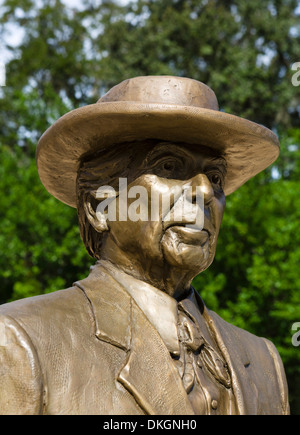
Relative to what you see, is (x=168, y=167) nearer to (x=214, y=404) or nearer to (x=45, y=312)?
(x=45, y=312)

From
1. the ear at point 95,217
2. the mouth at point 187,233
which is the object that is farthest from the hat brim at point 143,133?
the mouth at point 187,233

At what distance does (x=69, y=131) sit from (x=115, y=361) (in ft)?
3.30

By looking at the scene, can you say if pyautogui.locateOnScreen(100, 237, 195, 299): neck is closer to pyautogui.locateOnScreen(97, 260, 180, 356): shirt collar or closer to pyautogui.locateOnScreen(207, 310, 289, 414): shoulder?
pyautogui.locateOnScreen(97, 260, 180, 356): shirt collar

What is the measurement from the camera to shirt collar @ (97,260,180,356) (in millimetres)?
3109

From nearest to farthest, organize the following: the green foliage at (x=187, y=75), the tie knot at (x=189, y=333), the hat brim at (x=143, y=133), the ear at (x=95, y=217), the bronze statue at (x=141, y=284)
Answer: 1. the bronze statue at (x=141, y=284)
2. the hat brim at (x=143, y=133)
3. the tie knot at (x=189, y=333)
4. the ear at (x=95, y=217)
5. the green foliage at (x=187, y=75)

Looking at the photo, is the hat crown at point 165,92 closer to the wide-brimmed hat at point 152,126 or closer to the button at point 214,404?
the wide-brimmed hat at point 152,126

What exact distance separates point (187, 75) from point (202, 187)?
54.1ft

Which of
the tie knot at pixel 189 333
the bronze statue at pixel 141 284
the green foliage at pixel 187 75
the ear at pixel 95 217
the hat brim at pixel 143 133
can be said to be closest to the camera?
the bronze statue at pixel 141 284

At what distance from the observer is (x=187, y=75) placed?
1927cm

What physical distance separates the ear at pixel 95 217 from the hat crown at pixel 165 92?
484 mm

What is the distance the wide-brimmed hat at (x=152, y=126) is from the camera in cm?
305

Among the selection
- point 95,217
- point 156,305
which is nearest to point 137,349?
point 156,305

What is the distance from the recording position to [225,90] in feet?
64.3

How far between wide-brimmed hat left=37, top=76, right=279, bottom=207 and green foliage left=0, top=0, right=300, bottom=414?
30.1ft
